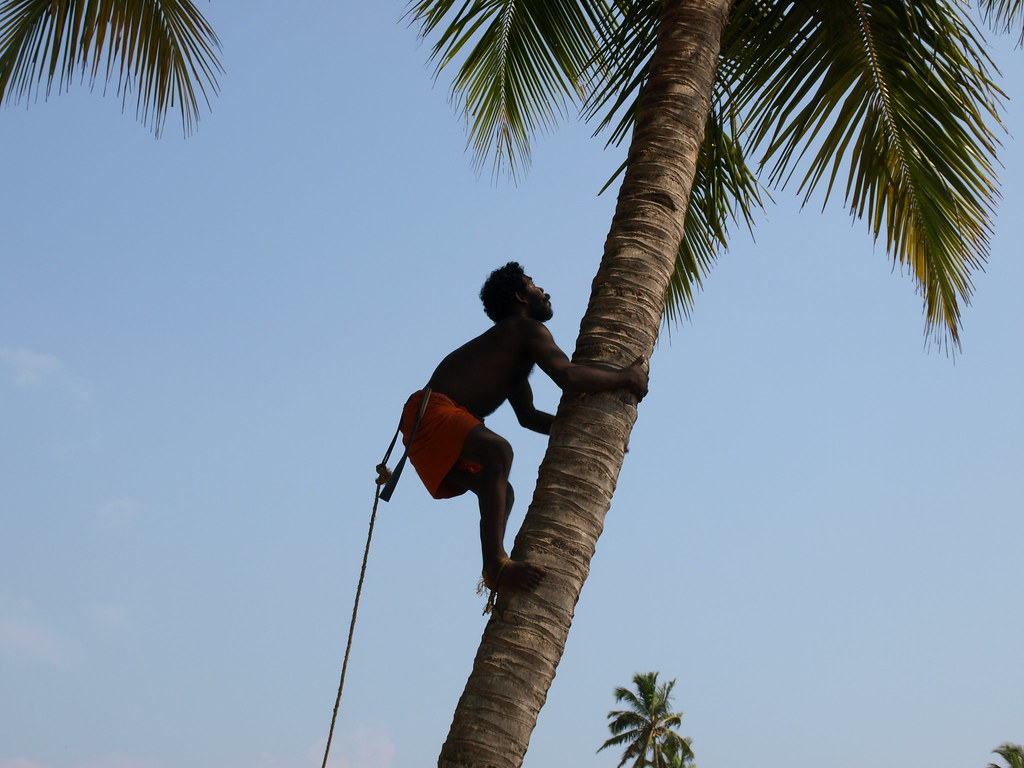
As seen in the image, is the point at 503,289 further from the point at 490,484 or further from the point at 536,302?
the point at 490,484

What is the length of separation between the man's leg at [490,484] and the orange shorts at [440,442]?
0.12ft

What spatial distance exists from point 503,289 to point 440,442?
0.84 meters

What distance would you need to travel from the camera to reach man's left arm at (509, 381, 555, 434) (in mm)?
4828

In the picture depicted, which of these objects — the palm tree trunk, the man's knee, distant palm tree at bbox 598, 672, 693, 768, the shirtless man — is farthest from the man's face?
distant palm tree at bbox 598, 672, 693, 768

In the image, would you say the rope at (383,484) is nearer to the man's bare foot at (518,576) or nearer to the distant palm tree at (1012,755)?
the man's bare foot at (518,576)

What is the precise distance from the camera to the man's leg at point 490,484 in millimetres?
3826

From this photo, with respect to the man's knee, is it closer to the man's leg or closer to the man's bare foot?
the man's leg

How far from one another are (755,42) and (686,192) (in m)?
1.94

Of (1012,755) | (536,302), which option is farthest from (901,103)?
(1012,755)

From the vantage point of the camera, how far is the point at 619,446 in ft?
12.8

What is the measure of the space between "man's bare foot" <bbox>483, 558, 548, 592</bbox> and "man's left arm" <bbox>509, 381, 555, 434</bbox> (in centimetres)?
127

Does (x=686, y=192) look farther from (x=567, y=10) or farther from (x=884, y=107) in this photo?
(x=567, y=10)

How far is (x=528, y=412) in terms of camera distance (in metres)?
4.84

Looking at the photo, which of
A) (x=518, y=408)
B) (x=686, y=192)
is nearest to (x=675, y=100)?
(x=686, y=192)
